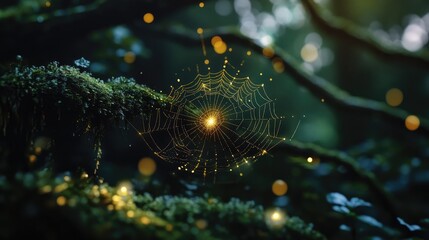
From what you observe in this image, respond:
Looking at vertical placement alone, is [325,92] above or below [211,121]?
above

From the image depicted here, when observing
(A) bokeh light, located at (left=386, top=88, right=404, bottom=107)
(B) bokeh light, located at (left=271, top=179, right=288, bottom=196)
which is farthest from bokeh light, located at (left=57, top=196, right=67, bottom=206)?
(A) bokeh light, located at (left=386, top=88, right=404, bottom=107)

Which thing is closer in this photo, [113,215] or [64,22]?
[113,215]

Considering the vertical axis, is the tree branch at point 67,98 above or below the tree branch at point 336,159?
below

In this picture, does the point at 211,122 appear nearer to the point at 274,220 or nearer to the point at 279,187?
the point at 274,220

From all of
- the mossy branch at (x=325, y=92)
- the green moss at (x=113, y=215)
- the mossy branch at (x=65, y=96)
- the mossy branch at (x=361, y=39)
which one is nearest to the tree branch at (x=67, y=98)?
the mossy branch at (x=65, y=96)

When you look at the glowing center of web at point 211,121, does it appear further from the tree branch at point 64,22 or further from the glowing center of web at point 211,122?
the tree branch at point 64,22

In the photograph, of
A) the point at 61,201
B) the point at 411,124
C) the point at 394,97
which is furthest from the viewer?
the point at 394,97

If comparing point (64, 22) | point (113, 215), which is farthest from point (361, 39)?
point (113, 215)
